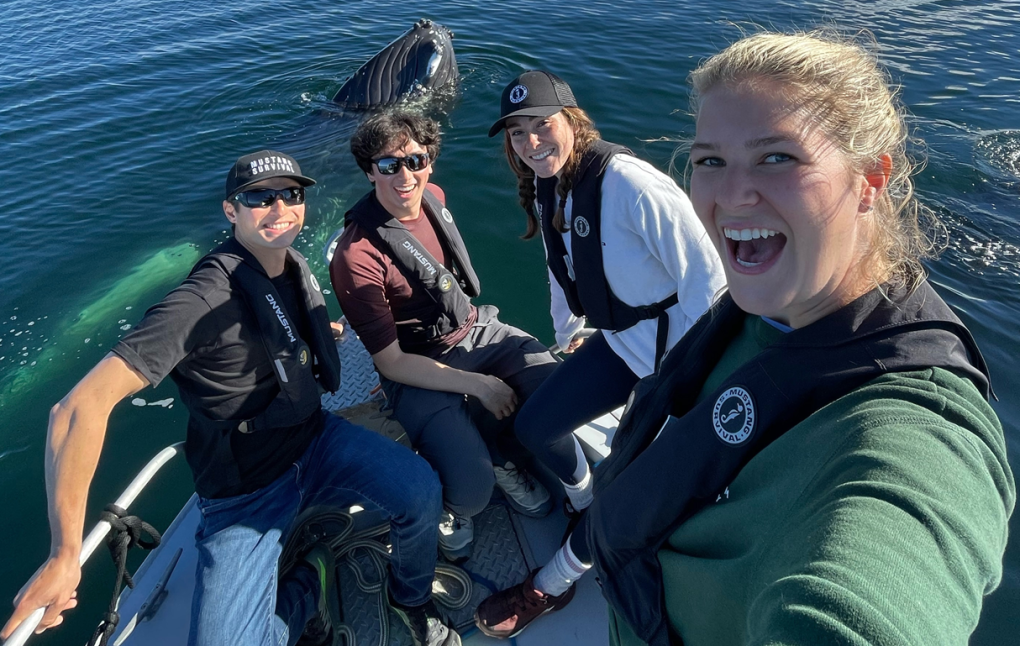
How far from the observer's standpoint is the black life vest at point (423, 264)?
11.2 feet

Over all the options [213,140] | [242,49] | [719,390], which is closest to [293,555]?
[719,390]

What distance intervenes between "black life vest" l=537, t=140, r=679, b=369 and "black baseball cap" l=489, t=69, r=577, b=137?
29 cm

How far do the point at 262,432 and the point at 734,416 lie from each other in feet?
7.39

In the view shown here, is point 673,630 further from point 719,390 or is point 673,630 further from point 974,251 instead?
point 974,251

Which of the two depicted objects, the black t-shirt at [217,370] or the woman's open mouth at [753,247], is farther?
the black t-shirt at [217,370]

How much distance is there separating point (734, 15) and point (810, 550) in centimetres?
1424

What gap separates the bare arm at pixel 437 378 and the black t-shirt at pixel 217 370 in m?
0.60

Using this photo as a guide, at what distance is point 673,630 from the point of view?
1577 mm

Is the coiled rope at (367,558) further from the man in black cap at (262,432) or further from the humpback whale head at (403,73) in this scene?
the humpback whale head at (403,73)

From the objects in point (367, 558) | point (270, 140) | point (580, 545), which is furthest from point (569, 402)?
point (270, 140)

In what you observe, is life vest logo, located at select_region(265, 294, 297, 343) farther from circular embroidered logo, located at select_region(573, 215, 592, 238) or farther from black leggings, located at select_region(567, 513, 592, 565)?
black leggings, located at select_region(567, 513, 592, 565)

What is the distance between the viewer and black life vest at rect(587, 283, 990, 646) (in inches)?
47.5

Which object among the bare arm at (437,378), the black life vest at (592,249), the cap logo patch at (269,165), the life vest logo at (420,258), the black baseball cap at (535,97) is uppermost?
the black baseball cap at (535,97)

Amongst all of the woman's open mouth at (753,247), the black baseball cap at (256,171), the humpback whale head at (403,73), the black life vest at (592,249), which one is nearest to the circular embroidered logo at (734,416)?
the woman's open mouth at (753,247)
